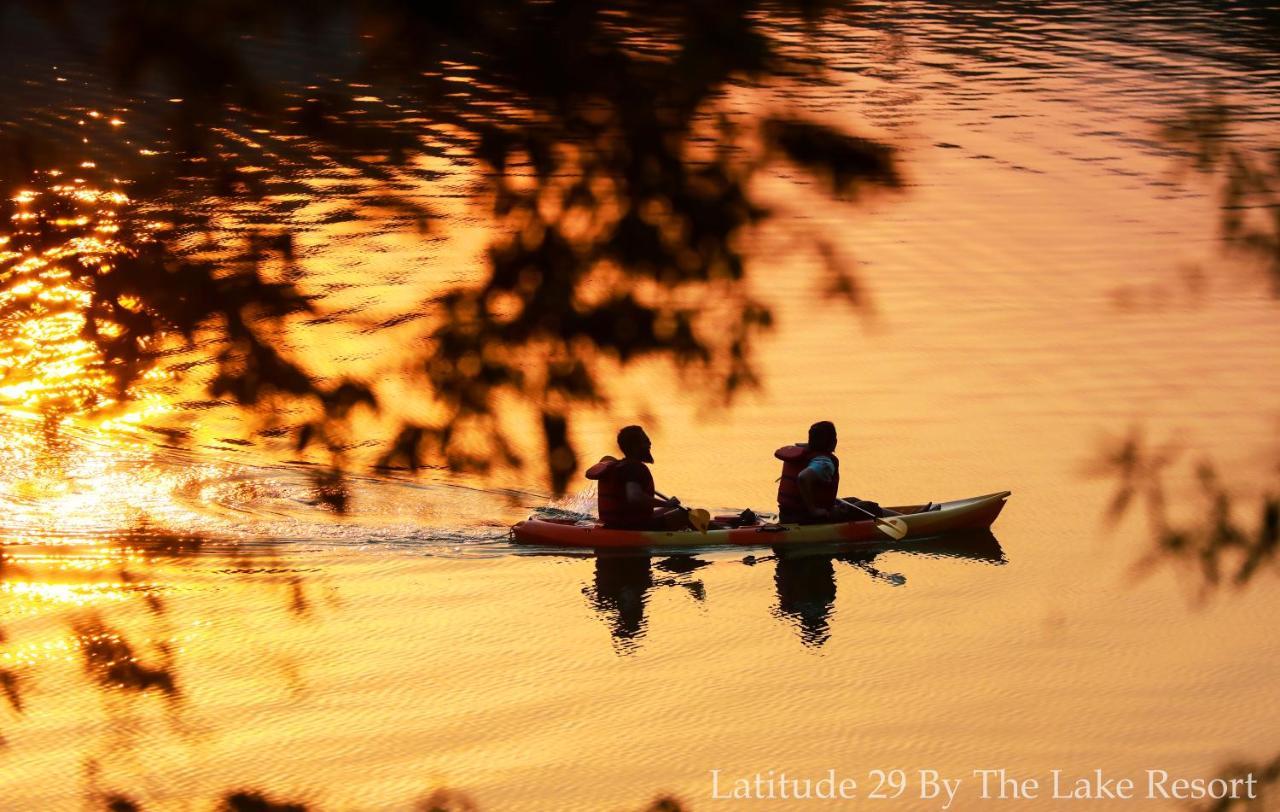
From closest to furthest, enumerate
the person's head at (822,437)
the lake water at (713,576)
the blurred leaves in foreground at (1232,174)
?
1. the blurred leaves in foreground at (1232,174)
2. the lake water at (713,576)
3. the person's head at (822,437)

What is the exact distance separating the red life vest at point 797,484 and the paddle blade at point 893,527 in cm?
38

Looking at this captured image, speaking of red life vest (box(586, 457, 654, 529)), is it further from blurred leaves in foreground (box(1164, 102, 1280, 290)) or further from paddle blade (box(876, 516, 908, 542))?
blurred leaves in foreground (box(1164, 102, 1280, 290))

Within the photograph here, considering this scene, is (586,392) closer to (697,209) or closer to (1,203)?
(697,209)

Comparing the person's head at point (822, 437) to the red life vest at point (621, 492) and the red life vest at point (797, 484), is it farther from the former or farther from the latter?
the red life vest at point (621, 492)

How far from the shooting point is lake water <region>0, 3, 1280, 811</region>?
842cm

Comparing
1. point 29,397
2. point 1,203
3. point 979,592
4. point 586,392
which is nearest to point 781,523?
point 979,592

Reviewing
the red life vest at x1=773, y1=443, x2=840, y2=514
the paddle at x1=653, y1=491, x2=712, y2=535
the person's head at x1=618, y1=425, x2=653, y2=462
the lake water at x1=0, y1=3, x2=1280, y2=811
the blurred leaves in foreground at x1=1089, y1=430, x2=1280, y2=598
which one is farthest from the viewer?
the red life vest at x1=773, y1=443, x2=840, y2=514

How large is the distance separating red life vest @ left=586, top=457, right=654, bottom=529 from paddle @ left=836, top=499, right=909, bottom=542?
4.66 feet

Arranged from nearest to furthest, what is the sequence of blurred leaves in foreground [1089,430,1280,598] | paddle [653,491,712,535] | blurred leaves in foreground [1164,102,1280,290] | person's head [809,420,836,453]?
blurred leaves in foreground [1164,102,1280,290] → blurred leaves in foreground [1089,430,1280,598] → paddle [653,491,712,535] → person's head [809,420,836,453]

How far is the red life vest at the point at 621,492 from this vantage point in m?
12.2

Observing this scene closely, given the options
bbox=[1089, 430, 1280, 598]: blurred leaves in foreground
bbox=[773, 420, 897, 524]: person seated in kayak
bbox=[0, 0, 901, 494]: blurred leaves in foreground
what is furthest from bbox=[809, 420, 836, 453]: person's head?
bbox=[1089, 430, 1280, 598]: blurred leaves in foreground

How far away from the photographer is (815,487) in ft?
40.6

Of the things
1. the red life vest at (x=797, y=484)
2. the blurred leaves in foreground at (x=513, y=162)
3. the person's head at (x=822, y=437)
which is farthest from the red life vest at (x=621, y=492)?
the blurred leaves in foreground at (x=513, y=162)

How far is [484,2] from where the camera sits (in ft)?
10.8
